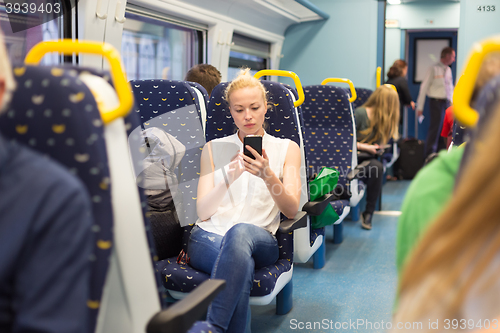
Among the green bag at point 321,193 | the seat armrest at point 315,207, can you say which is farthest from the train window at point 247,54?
the seat armrest at point 315,207

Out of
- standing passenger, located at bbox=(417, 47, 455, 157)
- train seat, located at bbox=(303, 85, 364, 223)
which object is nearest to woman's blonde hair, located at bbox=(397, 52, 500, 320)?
train seat, located at bbox=(303, 85, 364, 223)

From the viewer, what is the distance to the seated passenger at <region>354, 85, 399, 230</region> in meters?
4.33

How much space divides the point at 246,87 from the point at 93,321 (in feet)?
4.61

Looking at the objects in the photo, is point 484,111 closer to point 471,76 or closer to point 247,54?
point 471,76

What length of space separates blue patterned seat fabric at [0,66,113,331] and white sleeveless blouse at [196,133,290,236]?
114cm

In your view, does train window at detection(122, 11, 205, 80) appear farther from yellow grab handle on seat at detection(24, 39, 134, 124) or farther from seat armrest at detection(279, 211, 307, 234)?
yellow grab handle on seat at detection(24, 39, 134, 124)

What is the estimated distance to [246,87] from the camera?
2.09 m

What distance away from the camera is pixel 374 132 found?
447 cm

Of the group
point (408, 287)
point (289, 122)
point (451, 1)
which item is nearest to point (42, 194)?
→ point (408, 287)

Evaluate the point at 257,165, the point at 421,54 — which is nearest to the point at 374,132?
the point at 257,165

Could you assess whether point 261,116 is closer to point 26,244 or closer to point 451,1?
point 26,244

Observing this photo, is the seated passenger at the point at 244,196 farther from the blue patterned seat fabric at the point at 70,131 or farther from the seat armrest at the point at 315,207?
the blue patterned seat fabric at the point at 70,131

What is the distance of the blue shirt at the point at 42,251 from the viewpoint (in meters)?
0.75

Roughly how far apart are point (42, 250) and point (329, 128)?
3154 millimetres
